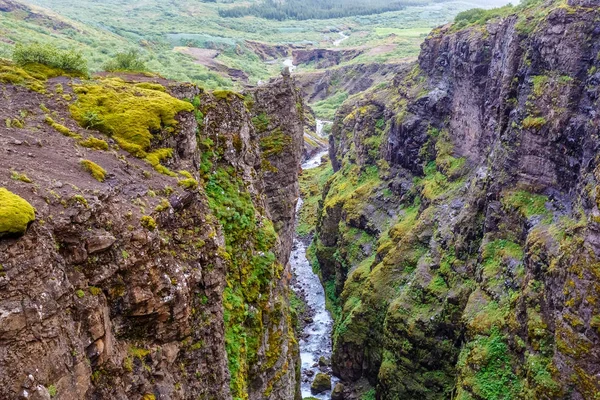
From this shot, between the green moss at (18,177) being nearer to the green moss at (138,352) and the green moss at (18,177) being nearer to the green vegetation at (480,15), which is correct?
the green moss at (138,352)

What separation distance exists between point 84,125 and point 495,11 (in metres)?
63.0

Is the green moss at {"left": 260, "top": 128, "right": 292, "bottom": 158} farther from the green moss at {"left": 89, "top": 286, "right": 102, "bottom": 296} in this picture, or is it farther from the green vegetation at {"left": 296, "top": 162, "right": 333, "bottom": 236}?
the green vegetation at {"left": 296, "top": 162, "right": 333, "bottom": 236}

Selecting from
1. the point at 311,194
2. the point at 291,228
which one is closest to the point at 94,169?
the point at 291,228

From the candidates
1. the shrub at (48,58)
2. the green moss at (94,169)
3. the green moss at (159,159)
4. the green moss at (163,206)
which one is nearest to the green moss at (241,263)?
the green moss at (159,159)

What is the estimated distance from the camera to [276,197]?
45.7 meters

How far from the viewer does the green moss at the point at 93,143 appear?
20.1 meters

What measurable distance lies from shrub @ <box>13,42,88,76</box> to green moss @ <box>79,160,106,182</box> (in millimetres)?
9792

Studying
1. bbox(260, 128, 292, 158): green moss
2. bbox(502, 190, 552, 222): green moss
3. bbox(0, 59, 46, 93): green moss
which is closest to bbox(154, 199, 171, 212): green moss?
bbox(0, 59, 46, 93): green moss

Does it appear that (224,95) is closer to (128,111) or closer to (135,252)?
(128,111)

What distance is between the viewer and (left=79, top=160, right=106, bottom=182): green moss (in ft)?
59.3

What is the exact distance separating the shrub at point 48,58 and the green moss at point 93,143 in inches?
290

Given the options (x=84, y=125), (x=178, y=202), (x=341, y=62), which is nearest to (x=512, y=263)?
(x=178, y=202)

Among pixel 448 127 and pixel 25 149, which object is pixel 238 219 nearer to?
pixel 25 149

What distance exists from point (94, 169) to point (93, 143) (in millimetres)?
2574
